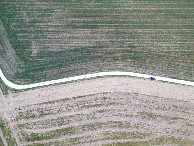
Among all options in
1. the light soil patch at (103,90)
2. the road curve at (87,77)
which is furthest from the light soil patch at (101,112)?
the road curve at (87,77)

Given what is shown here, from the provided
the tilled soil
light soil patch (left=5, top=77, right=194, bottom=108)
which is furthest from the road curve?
the tilled soil

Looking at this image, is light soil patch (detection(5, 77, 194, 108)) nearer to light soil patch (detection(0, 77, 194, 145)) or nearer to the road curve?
light soil patch (detection(0, 77, 194, 145))

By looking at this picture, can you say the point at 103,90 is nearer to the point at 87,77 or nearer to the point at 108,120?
the point at 87,77

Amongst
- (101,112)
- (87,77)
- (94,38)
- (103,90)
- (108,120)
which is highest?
(94,38)

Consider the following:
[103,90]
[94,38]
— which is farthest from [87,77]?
[94,38]

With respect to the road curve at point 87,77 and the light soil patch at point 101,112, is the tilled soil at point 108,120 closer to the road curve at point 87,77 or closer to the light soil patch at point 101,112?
the light soil patch at point 101,112

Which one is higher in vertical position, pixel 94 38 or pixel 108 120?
pixel 94 38

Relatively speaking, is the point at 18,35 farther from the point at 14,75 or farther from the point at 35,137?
the point at 35,137

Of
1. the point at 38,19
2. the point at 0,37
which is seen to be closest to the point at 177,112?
the point at 38,19
